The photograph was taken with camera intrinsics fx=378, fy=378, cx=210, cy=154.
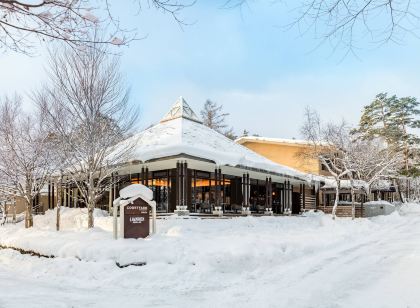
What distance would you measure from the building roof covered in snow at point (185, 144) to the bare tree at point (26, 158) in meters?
5.10

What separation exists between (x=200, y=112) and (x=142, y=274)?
168 feet

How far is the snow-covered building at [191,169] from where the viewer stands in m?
18.6

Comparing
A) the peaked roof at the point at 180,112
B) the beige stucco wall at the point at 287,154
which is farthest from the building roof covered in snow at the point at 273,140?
the peaked roof at the point at 180,112

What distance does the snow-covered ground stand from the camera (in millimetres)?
7332

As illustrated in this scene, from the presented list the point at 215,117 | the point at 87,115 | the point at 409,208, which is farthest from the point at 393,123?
the point at 87,115

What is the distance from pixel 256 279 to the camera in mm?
9406

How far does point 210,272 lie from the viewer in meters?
10.1

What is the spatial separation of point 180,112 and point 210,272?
628 inches

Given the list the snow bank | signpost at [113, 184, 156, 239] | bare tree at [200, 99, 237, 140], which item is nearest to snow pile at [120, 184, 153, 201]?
signpost at [113, 184, 156, 239]

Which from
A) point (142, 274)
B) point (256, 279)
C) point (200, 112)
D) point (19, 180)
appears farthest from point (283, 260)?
point (200, 112)

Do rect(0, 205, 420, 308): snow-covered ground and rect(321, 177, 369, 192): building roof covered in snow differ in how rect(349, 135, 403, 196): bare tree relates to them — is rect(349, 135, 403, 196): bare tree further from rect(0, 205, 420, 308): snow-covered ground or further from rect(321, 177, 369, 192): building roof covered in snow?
rect(0, 205, 420, 308): snow-covered ground

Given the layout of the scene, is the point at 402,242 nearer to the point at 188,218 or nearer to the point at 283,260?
the point at 283,260

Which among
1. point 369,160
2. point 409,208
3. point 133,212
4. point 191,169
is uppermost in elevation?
point 369,160

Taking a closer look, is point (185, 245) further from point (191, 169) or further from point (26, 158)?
point (26, 158)
